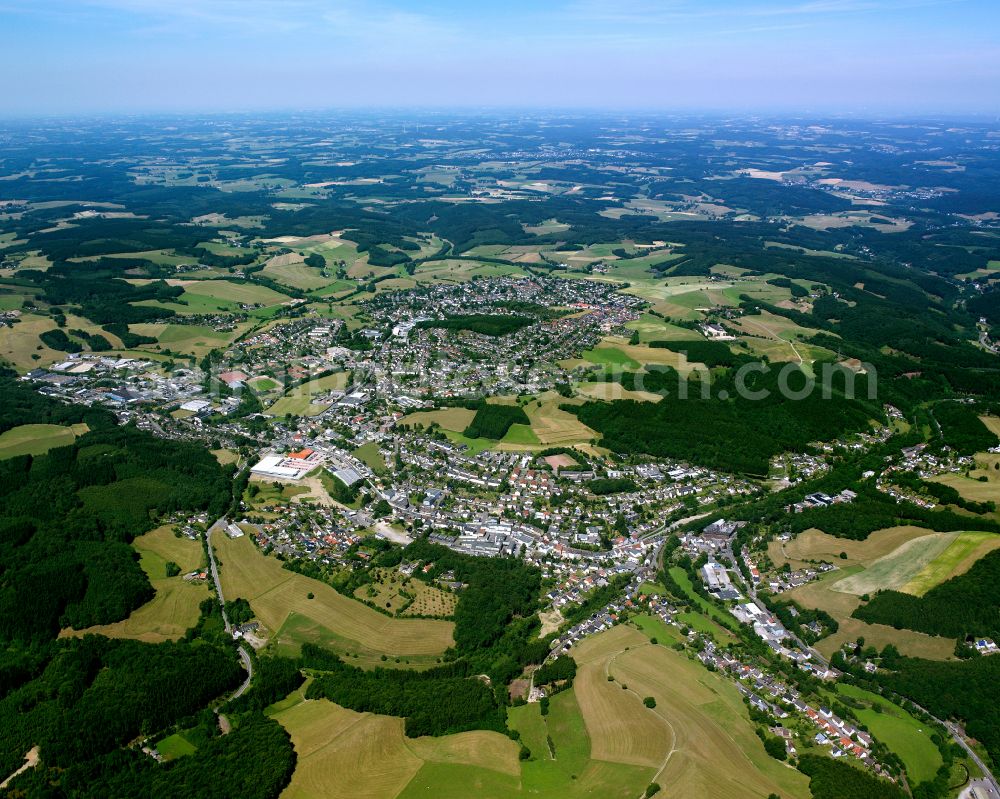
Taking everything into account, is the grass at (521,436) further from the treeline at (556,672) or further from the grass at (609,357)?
the treeline at (556,672)

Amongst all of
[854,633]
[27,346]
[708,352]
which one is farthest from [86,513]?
Answer: [708,352]

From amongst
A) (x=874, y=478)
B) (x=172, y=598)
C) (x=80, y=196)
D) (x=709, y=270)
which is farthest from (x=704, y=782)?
(x=80, y=196)

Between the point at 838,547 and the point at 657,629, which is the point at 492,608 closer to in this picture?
the point at 657,629

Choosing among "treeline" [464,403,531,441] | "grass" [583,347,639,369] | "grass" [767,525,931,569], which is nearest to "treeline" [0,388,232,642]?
"treeline" [464,403,531,441]

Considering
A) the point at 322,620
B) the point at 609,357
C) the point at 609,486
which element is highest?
the point at 609,357

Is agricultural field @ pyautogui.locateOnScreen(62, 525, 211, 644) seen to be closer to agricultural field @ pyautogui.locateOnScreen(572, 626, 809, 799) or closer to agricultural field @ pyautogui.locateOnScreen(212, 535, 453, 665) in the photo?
agricultural field @ pyautogui.locateOnScreen(212, 535, 453, 665)
